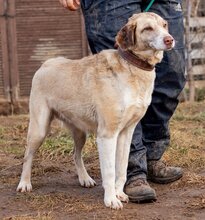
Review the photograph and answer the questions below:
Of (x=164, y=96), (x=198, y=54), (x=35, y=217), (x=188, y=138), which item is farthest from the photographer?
(x=198, y=54)

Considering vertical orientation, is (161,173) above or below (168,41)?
below

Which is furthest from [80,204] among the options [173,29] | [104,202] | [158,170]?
[173,29]

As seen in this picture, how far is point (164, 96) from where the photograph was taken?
4781 millimetres

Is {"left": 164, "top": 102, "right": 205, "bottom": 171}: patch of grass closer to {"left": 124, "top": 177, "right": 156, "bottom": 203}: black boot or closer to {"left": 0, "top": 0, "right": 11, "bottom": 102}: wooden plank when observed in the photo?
{"left": 124, "top": 177, "right": 156, "bottom": 203}: black boot

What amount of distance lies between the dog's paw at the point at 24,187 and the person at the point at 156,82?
0.71 meters

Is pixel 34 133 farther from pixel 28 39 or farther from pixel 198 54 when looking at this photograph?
pixel 198 54

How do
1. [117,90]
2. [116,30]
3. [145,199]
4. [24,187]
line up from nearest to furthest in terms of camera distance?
[117,90] < [145,199] < [116,30] < [24,187]

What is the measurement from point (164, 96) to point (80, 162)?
2.58 ft

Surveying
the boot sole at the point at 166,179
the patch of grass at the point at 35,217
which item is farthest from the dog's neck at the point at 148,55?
the patch of grass at the point at 35,217

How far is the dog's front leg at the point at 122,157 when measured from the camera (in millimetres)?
4312

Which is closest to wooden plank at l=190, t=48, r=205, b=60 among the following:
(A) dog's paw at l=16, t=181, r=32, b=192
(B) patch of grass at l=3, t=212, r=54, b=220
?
(A) dog's paw at l=16, t=181, r=32, b=192

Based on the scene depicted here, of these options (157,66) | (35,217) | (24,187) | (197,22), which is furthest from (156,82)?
(197,22)

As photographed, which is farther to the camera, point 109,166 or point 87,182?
point 87,182

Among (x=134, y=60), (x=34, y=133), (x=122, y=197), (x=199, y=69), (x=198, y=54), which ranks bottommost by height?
(x=199, y=69)
